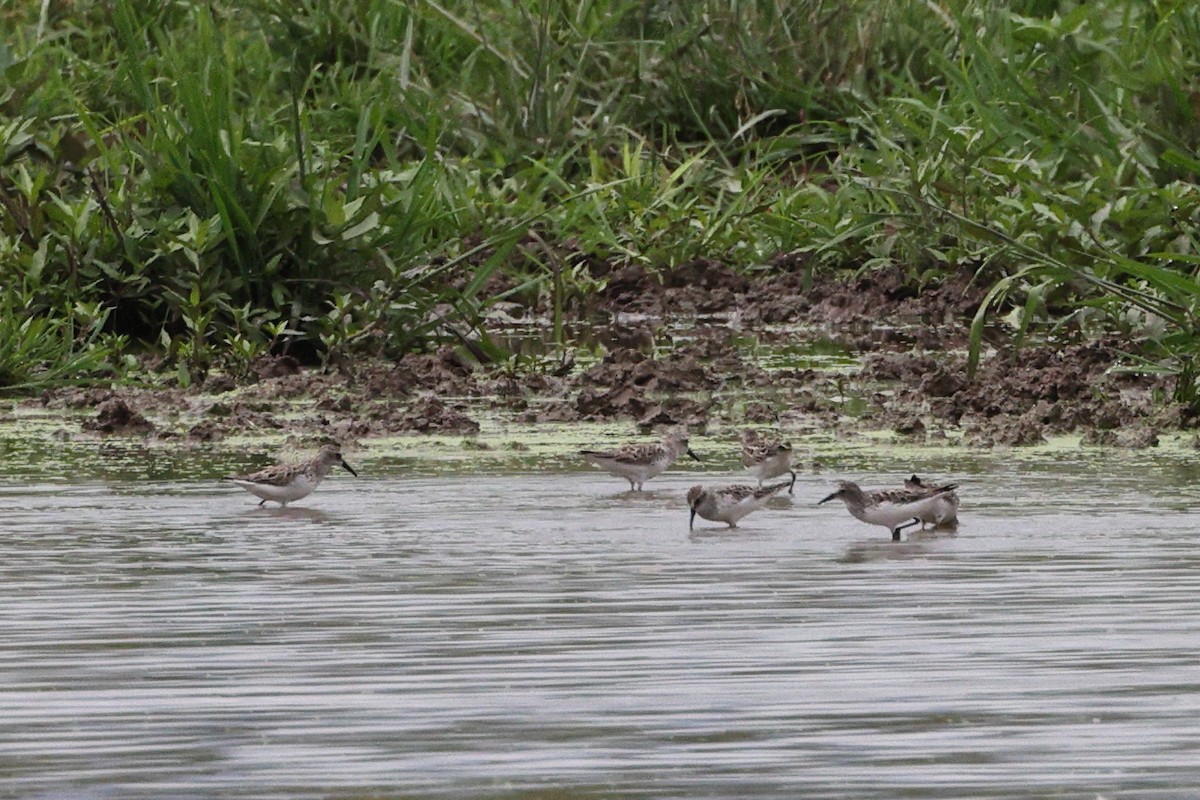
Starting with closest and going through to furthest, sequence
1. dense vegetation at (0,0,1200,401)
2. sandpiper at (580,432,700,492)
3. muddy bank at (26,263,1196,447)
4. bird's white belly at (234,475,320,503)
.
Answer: bird's white belly at (234,475,320,503) < sandpiper at (580,432,700,492) < muddy bank at (26,263,1196,447) < dense vegetation at (0,0,1200,401)

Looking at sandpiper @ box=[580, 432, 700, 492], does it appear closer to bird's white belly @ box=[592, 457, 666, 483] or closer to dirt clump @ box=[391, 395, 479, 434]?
bird's white belly @ box=[592, 457, 666, 483]

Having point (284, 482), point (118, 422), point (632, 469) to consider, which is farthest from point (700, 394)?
point (284, 482)

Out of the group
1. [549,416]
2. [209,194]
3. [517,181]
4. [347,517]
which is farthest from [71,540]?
[517,181]

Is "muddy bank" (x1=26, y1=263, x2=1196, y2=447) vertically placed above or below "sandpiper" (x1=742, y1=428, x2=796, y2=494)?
above

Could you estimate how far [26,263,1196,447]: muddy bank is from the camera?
9.66 metres

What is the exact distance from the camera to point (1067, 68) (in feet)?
44.7

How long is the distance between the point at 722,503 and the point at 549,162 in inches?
336

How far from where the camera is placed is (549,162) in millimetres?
15727

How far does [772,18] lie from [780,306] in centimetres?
394

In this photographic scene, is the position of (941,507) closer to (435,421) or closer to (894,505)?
(894,505)

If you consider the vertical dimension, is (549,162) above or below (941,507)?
above

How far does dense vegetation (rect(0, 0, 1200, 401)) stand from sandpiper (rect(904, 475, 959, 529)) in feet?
8.02

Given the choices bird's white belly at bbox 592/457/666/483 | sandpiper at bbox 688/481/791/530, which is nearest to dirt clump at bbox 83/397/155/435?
bird's white belly at bbox 592/457/666/483

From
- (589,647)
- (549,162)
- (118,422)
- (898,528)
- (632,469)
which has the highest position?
(549,162)
